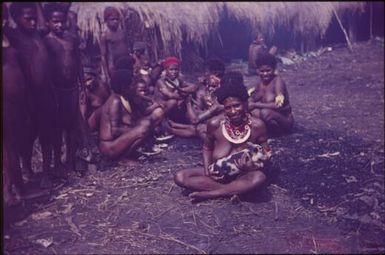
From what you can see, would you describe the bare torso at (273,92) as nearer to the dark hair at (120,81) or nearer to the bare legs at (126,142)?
the bare legs at (126,142)

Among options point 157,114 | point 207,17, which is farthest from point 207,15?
point 157,114

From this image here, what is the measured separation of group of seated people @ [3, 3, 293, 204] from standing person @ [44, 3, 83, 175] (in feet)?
0.04

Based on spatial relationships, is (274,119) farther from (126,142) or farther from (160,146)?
(126,142)

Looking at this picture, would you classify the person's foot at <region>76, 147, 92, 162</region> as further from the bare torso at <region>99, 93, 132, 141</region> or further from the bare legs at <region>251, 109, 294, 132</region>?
the bare legs at <region>251, 109, 294, 132</region>

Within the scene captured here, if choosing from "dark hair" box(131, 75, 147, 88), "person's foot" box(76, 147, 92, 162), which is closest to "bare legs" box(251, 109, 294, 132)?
"dark hair" box(131, 75, 147, 88)

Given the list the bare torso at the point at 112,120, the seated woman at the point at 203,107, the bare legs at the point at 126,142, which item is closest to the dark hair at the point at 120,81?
the bare torso at the point at 112,120

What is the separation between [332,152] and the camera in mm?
5617

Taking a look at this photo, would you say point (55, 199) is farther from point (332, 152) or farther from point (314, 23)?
point (314, 23)

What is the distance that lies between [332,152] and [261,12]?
8524mm

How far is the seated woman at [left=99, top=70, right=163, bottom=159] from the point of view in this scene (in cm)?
523

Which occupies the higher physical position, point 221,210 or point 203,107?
point 203,107

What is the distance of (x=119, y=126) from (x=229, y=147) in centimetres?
162

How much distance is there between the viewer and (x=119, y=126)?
5281mm

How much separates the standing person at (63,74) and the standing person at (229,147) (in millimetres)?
1600
